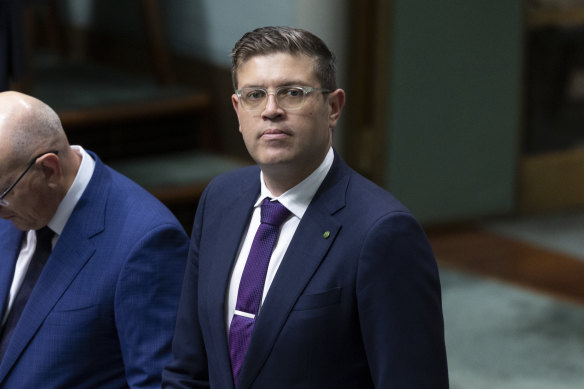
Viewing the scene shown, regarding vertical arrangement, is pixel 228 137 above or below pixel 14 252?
below

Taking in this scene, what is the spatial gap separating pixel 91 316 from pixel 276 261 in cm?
48

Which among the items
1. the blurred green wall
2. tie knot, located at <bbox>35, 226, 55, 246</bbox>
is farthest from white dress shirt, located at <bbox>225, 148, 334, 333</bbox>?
the blurred green wall

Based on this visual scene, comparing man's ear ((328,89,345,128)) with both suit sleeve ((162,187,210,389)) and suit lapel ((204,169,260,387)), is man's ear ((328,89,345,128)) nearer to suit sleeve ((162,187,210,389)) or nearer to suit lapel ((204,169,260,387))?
suit lapel ((204,169,260,387))

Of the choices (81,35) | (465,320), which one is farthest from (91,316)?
(81,35)

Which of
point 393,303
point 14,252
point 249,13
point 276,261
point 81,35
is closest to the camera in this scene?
point 393,303

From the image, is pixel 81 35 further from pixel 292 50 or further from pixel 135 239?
pixel 292 50

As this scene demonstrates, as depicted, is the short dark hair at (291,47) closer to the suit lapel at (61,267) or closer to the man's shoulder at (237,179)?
the man's shoulder at (237,179)

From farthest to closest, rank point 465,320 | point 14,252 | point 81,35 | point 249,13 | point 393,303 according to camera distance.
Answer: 1. point 81,35
2. point 249,13
3. point 465,320
4. point 14,252
5. point 393,303

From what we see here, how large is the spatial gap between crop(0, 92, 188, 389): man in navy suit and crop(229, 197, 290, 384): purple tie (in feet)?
1.05

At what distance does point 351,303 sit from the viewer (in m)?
1.59

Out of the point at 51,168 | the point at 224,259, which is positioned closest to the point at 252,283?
the point at 224,259

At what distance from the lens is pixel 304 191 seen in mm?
1704

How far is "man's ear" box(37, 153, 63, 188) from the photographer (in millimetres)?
1964

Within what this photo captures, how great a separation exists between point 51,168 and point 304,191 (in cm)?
57
